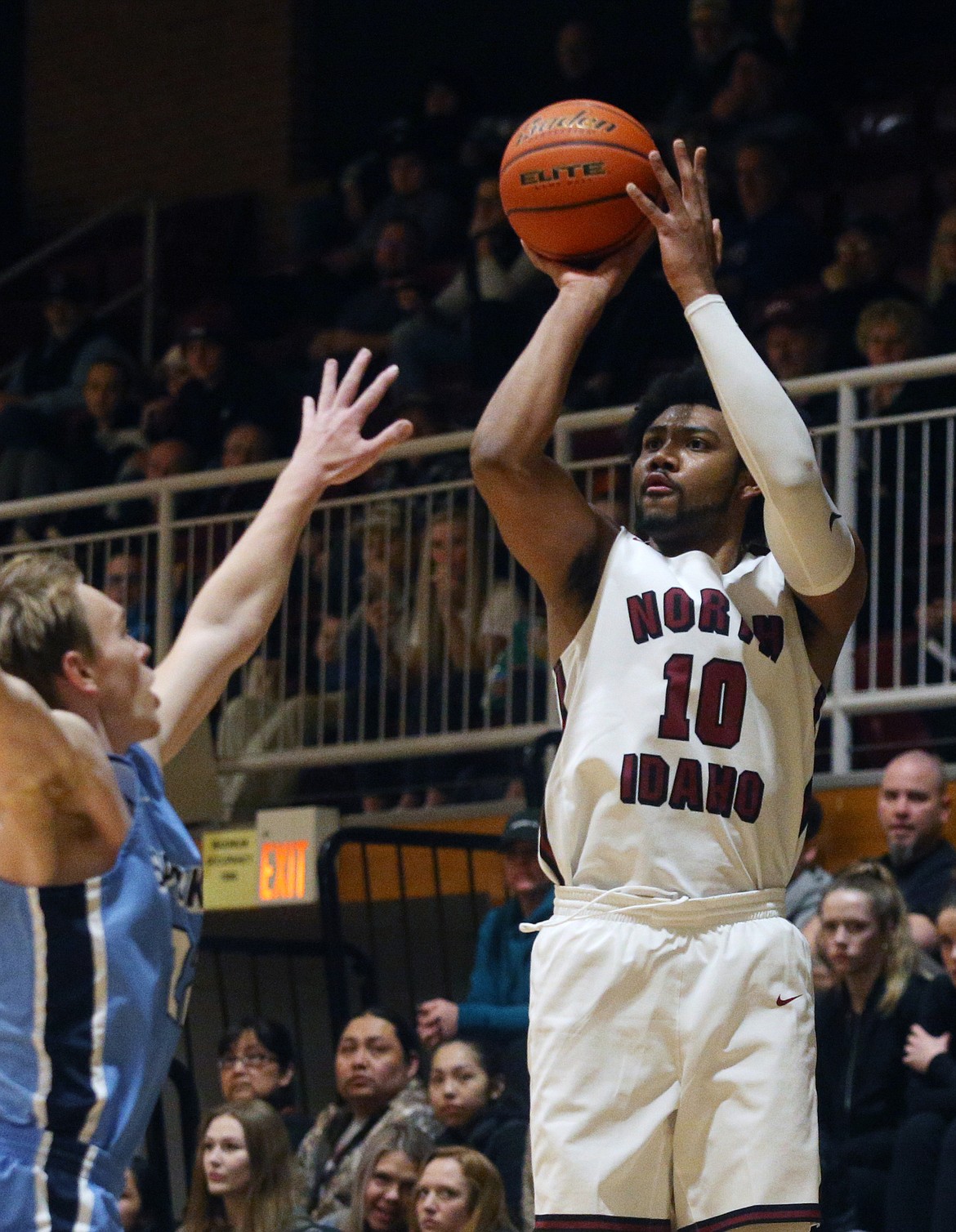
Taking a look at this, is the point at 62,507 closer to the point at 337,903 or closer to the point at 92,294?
the point at 337,903

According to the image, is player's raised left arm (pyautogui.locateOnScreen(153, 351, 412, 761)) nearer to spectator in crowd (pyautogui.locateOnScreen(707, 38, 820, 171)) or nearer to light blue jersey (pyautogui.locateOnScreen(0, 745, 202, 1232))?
light blue jersey (pyautogui.locateOnScreen(0, 745, 202, 1232))

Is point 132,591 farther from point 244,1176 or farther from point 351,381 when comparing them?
point 351,381

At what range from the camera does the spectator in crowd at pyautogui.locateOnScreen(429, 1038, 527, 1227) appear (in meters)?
7.10

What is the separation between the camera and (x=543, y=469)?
4.09m

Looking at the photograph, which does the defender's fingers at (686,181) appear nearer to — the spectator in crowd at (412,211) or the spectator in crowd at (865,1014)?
the spectator in crowd at (865,1014)

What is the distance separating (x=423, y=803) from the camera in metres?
9.30

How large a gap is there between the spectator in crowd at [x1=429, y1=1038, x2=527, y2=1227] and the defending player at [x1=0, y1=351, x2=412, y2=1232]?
→ 3.76 metres

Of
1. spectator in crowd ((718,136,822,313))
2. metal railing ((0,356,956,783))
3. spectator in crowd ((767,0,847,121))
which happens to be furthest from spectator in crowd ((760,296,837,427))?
spectator in crowd ((767,0,847,121))

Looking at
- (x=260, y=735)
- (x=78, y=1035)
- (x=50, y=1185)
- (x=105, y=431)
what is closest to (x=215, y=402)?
(x=105, y=431)

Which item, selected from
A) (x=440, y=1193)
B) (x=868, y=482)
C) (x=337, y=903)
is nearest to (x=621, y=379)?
(x=868, y=482)

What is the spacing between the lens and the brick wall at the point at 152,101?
15.0 m

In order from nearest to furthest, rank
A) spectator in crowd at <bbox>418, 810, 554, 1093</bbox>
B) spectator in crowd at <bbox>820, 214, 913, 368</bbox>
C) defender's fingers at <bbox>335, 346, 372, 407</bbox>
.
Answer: defender's fingers at <bbox>335, 346, 372, 407</bbox> < spectator in crowd at <bbox>418, 810, 554, 1093</bbox> < spectator in crowd at <bbox>820, 214, 913, 368</bbox>

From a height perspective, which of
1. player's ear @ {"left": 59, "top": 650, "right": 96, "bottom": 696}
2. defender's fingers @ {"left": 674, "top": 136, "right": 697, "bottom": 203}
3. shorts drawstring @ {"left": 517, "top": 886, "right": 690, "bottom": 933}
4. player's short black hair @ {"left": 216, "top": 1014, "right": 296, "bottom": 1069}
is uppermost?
defender's fingers @ {"left": 674, "top": 136, "right": 697, "bottom": 203}

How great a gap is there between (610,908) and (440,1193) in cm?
297
